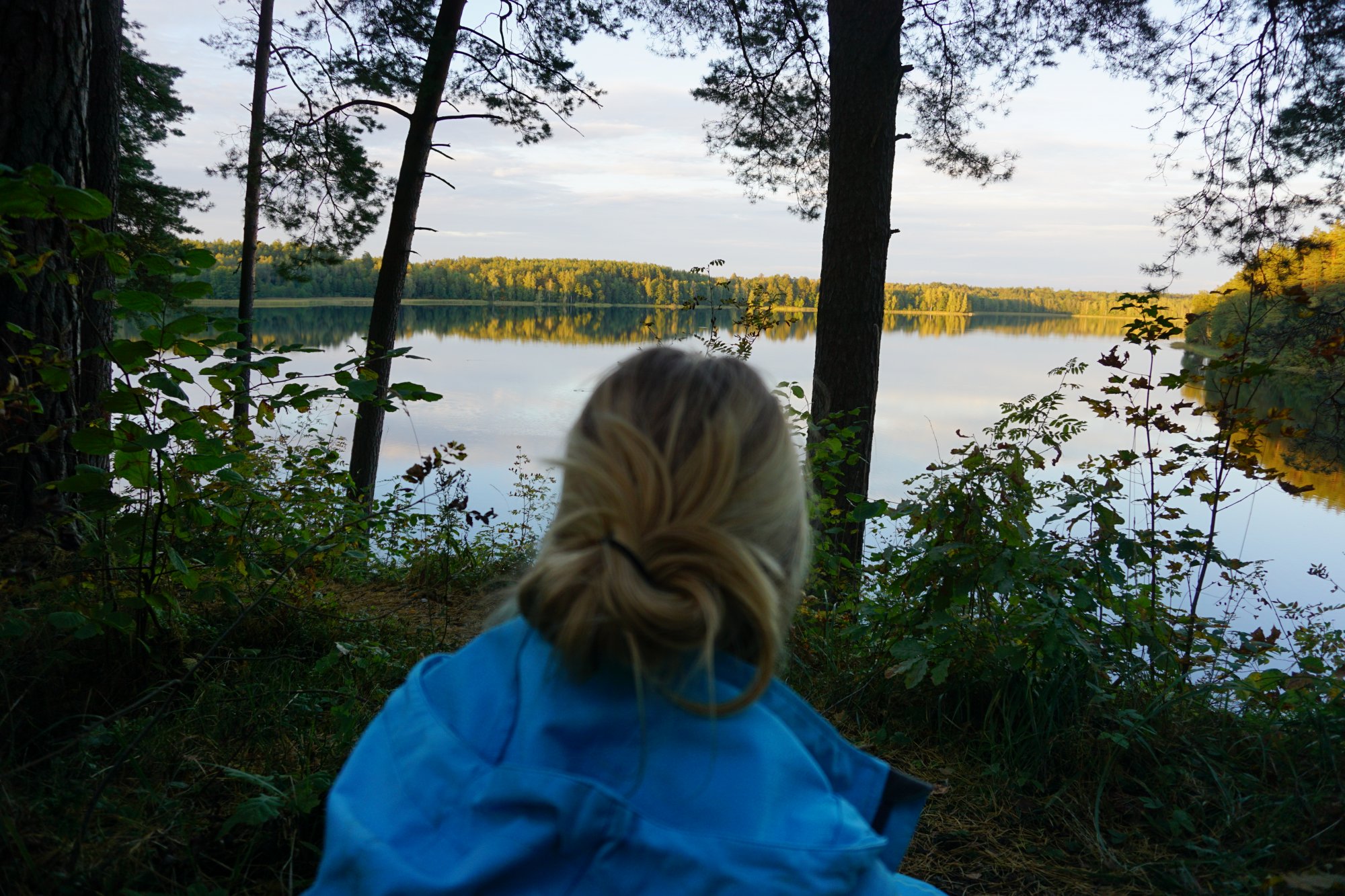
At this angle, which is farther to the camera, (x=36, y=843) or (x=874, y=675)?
(x=874, y=675)

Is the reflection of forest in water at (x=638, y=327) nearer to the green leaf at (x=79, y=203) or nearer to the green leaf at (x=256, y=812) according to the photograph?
the green leaf at (x=79, y=203)

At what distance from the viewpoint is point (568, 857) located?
0.82 m

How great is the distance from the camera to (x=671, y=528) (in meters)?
0.84

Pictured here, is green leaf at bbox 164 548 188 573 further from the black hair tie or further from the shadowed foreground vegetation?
the black hair tie

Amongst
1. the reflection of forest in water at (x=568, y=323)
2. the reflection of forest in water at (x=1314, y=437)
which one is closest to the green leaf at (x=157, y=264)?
the reflection of forest in water at (x=568, y=323)

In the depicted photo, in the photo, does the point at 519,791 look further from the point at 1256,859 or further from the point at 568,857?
the point at 1256,859

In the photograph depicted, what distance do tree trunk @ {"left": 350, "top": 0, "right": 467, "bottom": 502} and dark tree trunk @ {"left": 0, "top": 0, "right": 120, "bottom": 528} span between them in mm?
3769

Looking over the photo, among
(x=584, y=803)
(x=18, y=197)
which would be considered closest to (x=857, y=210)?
(x=18, y=197)

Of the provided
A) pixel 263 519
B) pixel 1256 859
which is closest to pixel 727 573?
pixel 1256 859

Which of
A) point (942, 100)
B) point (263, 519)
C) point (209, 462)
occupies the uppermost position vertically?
point (942, 100)

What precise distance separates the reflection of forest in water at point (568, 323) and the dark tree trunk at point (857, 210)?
A: 0.40 meters

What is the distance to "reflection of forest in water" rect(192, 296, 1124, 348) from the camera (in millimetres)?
5258

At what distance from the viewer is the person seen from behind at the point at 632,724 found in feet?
2.64

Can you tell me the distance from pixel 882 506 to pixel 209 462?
230 centimetres
